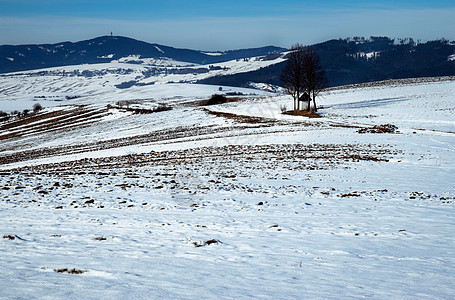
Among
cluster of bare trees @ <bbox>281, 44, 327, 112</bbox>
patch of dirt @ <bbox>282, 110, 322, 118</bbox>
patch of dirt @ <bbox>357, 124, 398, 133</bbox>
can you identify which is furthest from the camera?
cluster of bare trees @ <bbox>281, 44, 327, 112</bbox>

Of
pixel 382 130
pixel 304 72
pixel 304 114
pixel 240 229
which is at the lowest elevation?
pixel 240 229

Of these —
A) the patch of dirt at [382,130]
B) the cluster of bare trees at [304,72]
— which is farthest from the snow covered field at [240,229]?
the cluster of bare trees at [304,72]

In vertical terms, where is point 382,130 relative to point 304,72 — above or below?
below

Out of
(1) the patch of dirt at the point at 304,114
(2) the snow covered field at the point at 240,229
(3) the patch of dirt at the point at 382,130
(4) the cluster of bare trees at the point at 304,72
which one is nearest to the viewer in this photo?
(2) the snow covered field at the point at 240,229

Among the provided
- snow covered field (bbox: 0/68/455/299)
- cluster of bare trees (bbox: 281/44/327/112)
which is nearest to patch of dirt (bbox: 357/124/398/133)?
snow covered field (bbox: 0/68/455/299)

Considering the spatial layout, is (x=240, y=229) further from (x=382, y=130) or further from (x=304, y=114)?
(x=304, y=114)

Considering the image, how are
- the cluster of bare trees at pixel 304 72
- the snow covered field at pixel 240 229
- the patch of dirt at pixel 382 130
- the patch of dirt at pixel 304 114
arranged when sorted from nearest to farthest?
1. the snow covered field at pixel 240 229
2. the patch of dirt at pixel 382 130
3. the patch of dirt at pixel 304 114
4. the cluster of bare trees at pixel 304 72

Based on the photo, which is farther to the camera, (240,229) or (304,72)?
(304,72)

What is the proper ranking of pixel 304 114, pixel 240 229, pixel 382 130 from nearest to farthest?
pixel 240 229 < pixel 382 130 < pixel 304 114

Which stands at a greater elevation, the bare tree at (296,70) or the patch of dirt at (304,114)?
the bare tree at (296,70)

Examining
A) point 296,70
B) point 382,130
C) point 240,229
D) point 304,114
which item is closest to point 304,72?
point 296,70

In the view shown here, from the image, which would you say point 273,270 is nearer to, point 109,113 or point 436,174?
point 436,174

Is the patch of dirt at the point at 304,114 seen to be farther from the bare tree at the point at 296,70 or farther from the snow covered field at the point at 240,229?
the snow covered field at the point at 240,229

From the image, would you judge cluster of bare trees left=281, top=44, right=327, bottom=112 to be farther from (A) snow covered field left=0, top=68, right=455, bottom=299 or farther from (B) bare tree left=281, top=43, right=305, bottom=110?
(A) snow covered field left=0, top=68, right=455, bottom=299
